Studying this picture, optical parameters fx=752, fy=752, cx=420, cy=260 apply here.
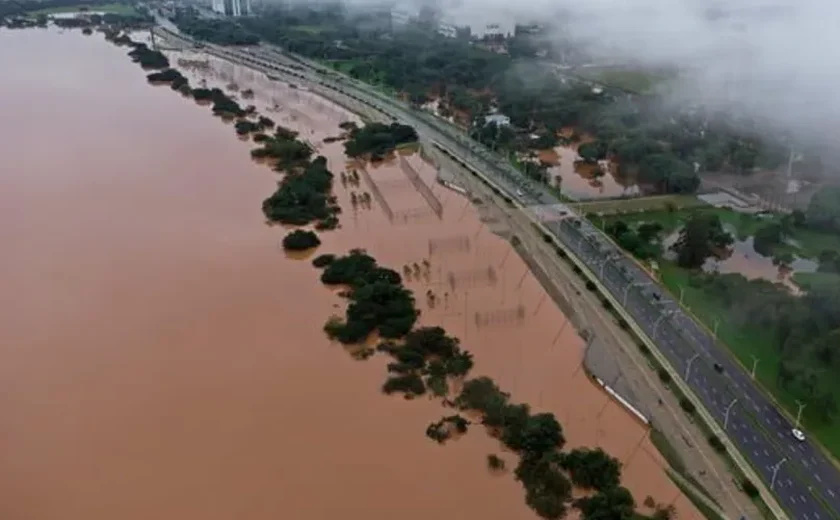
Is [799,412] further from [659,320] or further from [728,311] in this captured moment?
[659,320]

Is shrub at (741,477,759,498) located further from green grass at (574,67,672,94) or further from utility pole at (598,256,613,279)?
green grass at (574,67,672,94)

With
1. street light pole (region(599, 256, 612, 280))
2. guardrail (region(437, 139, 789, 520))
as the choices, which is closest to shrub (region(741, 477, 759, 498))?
guardrail (region(437, 139, 789, 520))

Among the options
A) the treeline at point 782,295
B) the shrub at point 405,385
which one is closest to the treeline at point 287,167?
the shrub at point 405,385

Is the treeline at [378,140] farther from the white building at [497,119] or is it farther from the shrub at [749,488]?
the shrub at [749,488]

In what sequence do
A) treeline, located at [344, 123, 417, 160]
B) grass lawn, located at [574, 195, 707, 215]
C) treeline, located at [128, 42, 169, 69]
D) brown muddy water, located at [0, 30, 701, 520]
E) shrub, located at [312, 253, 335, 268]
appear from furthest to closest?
treeline, located at [128, 42, 169, 69], treeline, located at [344, 123, 417, 160], grass lawn, located at [574, 195, 707, 215], shrub, located at [312, 253, 335, 268], brown muddy water, located at [0, 30, 701, 520]

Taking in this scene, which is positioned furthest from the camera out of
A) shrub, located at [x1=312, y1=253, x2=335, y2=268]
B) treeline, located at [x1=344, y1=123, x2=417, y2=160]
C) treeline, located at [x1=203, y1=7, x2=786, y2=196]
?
treeline, located at [x1=344, y1=123, x2=417, y2=160]

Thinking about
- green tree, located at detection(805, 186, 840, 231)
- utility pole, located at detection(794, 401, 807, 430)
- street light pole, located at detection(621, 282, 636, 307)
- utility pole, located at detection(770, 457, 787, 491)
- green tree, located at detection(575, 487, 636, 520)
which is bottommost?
green tree, located at detection(575, 487, 636, 520)
